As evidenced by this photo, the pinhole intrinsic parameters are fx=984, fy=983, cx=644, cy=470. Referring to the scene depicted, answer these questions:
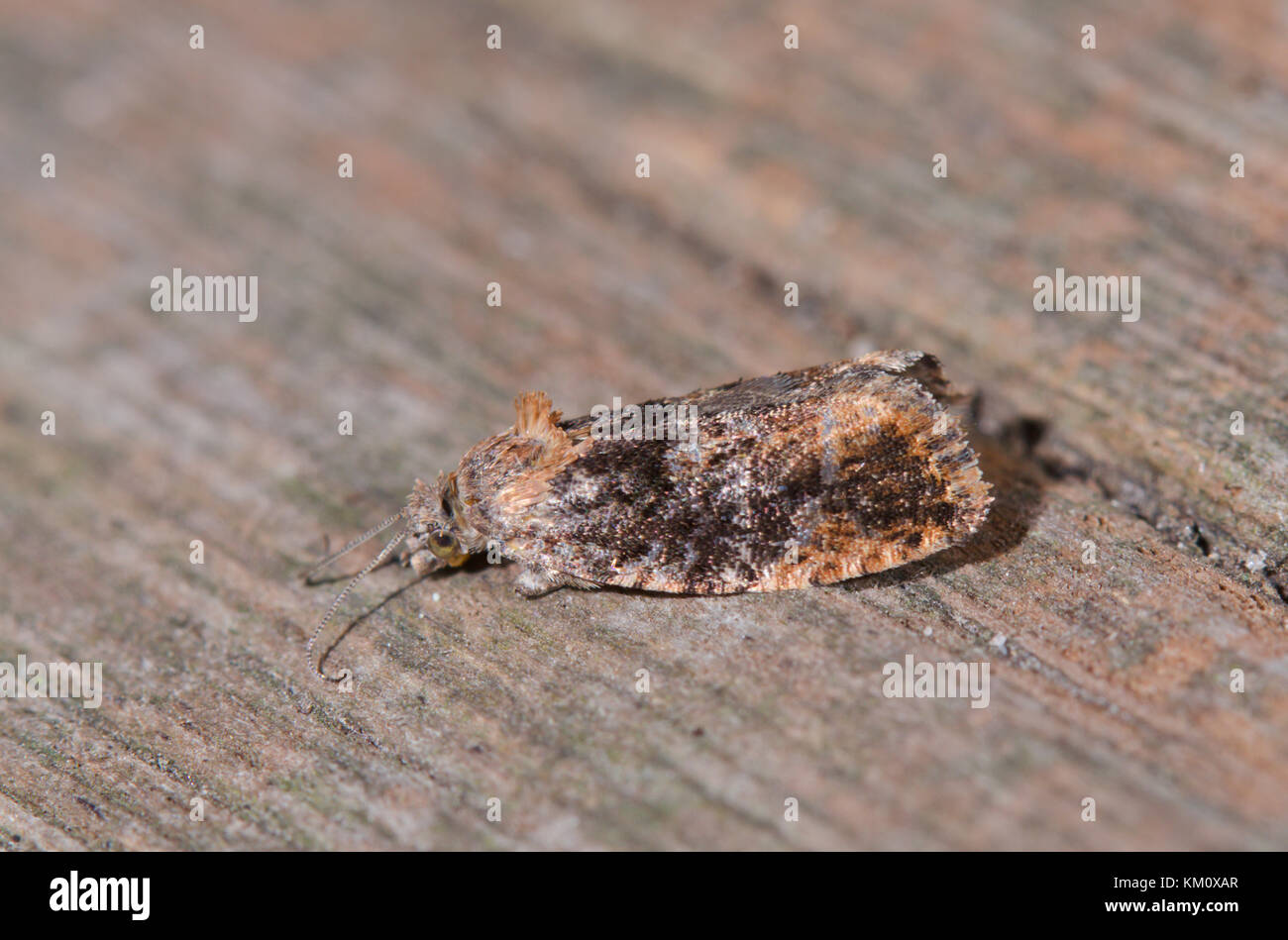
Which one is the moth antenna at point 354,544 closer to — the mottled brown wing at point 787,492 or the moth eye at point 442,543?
the moth eye at point 442,543

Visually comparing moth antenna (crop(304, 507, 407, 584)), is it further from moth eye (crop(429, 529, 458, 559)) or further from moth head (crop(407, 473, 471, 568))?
moth eye (crop(429, 529, 458, 559))

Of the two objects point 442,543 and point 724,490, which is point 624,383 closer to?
point 724,490

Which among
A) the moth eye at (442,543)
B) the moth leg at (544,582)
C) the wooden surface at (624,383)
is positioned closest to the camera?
the wooden surface at (624,383)

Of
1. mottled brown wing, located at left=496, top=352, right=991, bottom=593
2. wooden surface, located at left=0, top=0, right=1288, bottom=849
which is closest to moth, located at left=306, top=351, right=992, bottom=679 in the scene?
mottled brown wing, located at left=496, top=352, right=991, bottom=593

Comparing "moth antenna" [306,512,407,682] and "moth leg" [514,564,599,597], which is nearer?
"moth antenna" [306,512,407,682]

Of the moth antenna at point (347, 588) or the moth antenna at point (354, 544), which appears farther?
the moth antenna at point (354, 544)

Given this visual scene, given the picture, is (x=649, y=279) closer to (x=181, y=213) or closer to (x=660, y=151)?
(x=660, y=151)

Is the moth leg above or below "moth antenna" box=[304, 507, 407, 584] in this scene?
below

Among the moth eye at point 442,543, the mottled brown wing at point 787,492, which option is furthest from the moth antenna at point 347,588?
the mottled brown wing at point 787,492
